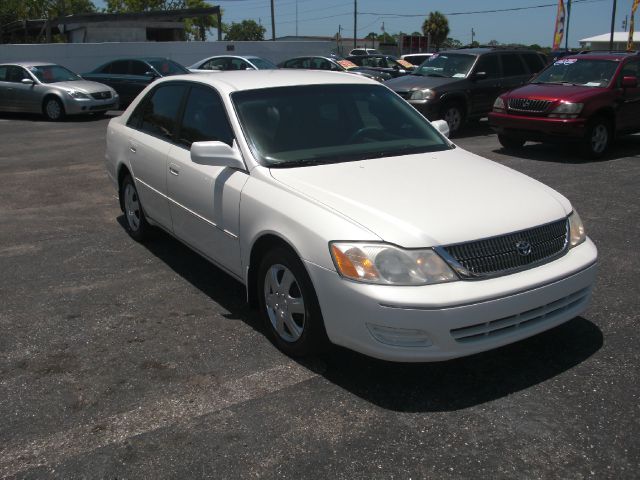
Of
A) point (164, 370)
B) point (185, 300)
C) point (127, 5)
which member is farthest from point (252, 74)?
point (127, 5)

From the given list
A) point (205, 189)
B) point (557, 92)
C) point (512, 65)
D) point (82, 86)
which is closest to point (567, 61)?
point (557, 92)

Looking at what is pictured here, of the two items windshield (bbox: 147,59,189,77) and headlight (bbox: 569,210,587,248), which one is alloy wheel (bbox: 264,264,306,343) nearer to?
headlight (bbox: 569,210,587,248)

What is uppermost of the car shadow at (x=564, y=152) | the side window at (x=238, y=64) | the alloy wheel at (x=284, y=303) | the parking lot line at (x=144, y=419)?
the side window at (x=238, y=64)

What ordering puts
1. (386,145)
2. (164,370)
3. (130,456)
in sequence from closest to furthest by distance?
(130,456) < (164,370) < (386,145)

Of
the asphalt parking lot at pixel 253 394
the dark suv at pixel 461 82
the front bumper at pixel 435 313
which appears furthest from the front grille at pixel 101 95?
the front bumper at pixel 435 313

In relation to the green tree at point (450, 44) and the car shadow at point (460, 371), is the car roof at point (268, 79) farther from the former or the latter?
the green tree at point (450, 44)

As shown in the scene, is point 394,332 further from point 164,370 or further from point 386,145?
point 386,145

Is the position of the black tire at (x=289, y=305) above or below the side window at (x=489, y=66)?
below

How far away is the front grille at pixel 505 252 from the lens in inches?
140

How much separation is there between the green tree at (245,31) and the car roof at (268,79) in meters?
117

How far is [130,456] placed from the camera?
10.4 ft

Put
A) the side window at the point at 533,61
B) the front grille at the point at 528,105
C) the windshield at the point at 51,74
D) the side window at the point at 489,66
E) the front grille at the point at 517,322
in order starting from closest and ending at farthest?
1. the front grille at the point at 517,322
2. the front grille at the point at 528,105
3. the side window at the point at 489,66
4. the side window at the point at 533,61
5. the windshield at the point at 51,74

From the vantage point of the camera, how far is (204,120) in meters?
5.10

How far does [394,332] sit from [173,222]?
2.53 meters
